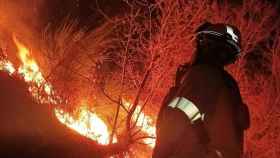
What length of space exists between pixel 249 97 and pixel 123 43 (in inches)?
199

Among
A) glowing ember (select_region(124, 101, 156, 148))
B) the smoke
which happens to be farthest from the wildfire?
the smoke

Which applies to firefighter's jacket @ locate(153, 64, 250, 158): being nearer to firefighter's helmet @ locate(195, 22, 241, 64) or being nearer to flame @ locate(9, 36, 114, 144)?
firefighter's helmet @ locate(195, 22, 241, 64)

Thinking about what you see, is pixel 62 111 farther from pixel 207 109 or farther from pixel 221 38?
pixel 207 109

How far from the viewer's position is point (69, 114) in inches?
552

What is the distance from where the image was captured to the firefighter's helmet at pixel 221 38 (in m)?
3.57

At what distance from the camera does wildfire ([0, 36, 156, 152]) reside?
1313cm

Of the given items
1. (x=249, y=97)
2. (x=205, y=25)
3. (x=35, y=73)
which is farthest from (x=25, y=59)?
(x=205, y=25)

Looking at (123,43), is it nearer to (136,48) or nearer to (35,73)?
(136,48)

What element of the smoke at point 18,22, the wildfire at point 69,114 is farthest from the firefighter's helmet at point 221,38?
the smoke at point 18,22

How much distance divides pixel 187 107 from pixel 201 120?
0.48 feet

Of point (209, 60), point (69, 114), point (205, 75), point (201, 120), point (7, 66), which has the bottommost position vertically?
point (201, 120)

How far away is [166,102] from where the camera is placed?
3.46 metres

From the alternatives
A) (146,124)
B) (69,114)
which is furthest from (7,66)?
(146,124)

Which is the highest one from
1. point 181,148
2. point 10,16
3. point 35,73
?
point 10,16
